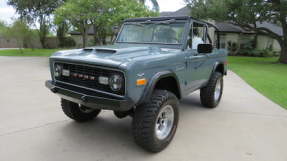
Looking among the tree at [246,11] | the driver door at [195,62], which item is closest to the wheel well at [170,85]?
the driver door at [195,62]

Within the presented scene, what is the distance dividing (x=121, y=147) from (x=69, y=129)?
1.15 metres

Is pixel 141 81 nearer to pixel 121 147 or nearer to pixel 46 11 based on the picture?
pixel 121 147

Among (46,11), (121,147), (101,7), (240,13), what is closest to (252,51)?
(240,13)

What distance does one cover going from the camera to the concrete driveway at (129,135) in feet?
9.32

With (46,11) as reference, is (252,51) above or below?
below

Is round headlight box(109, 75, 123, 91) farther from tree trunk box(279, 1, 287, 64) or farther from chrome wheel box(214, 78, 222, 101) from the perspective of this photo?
tree trunk box(279, 1, 287, 64)

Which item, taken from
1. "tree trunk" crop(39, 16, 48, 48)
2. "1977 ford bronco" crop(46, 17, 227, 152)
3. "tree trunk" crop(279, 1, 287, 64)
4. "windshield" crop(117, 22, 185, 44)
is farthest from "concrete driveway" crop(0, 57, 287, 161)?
"tree trunk" crop(39, 16, 48, 48)

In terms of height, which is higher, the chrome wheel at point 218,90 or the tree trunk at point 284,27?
the tree trunk at point 284,27

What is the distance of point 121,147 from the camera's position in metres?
3.04

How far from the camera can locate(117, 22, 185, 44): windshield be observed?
3.61m

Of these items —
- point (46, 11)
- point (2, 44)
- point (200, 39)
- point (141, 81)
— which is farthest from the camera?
point (2, 44)

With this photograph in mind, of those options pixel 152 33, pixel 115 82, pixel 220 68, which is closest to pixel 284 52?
pixel 220 68

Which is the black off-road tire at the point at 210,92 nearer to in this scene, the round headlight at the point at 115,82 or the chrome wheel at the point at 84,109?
the chrome wheel at the point at 84,109

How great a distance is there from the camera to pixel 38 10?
91.7 ft
